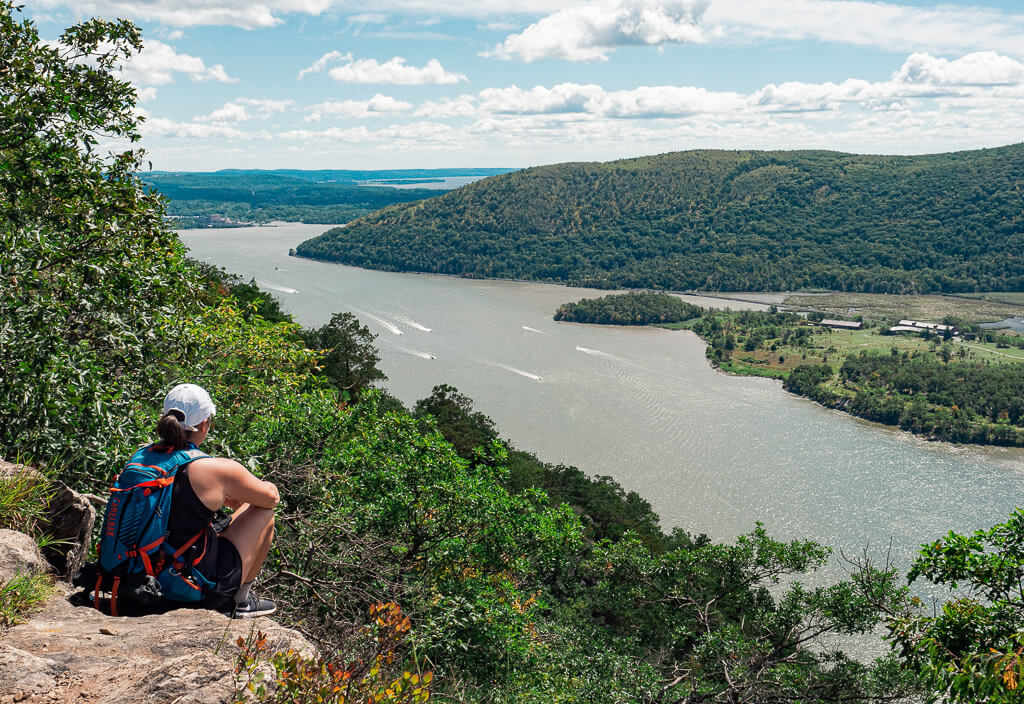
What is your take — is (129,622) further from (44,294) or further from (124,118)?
(124,118)

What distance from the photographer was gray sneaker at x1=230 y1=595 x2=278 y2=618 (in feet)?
12.7

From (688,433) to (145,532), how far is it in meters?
40.8

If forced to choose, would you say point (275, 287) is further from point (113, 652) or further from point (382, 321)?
point (113, 652)

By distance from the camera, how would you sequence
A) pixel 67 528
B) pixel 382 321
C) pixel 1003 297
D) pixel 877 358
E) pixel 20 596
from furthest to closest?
pixel 1003 297 → pixel 382 321 → pixel 877 358 → pixel 67 528 → pixel 20 596

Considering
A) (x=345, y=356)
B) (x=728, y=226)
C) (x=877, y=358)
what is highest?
(x=728, y=226)

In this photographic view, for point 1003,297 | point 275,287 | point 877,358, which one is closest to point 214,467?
point 877,358

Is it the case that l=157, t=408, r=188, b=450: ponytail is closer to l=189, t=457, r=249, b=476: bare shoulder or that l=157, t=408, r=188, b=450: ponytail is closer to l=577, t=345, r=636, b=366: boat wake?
l=189, t=457, r=249, b=476: bare shoulder

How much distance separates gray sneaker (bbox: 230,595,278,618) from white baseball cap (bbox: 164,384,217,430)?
98 centimetres

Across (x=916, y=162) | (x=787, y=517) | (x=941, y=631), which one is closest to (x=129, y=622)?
(x=941, y=631)

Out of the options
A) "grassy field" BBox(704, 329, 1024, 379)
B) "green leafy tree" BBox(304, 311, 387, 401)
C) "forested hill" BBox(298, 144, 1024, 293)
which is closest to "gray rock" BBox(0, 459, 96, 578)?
"green leafy tree" BBox(304, 311, 387, 401)

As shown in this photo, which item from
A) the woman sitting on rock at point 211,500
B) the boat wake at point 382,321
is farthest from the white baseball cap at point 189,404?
the boat wake at point 382,321

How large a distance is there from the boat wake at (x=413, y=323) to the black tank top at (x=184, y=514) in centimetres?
5898

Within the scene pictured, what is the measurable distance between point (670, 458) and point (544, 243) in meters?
82.0

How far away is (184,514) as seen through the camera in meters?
3.60
